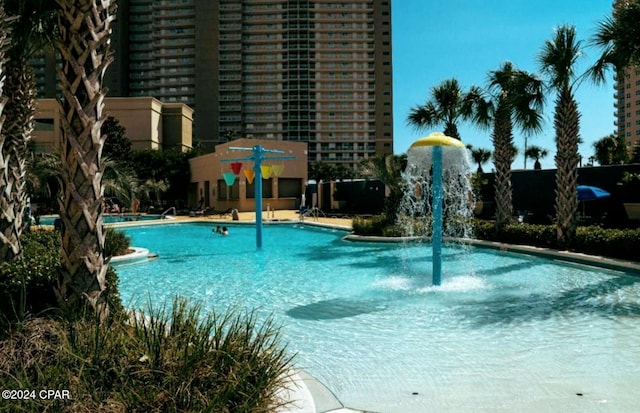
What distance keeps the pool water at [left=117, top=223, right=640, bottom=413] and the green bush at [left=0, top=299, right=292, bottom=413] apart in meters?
1.22

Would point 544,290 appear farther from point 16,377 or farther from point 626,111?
point 626,111

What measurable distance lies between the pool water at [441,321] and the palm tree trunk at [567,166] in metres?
1.24

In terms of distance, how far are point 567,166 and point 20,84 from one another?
525 inches

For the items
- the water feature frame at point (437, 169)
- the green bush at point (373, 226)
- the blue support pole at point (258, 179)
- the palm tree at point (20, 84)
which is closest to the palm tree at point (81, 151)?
the palm tree at point (20, 84)

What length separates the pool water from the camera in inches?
160

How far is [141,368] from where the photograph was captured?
9.78 feet

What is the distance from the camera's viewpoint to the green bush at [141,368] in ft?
9.00

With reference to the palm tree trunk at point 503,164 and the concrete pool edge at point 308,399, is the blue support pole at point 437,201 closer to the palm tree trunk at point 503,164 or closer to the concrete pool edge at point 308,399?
the concrete pool edge at point 308,399

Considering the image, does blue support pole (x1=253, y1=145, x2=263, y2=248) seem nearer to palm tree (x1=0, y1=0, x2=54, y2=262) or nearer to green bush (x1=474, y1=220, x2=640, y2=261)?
palm tree (x1=0, y1=0, x2=54, y2=262)

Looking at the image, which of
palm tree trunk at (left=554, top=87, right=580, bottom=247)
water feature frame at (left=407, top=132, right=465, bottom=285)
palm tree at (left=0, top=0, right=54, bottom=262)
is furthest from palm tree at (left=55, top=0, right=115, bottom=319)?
palm tree trunk at (left=554, top=87, right=580, bottom=247)

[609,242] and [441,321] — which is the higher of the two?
[609,242]

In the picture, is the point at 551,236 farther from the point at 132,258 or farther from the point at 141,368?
the point at 141,368

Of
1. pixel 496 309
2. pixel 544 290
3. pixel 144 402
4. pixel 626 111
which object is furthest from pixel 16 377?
pixel 626 111

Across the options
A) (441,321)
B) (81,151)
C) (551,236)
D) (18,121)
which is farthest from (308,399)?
(551,236)
